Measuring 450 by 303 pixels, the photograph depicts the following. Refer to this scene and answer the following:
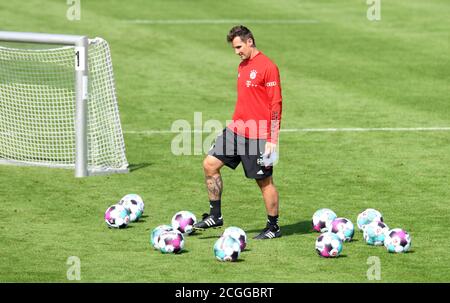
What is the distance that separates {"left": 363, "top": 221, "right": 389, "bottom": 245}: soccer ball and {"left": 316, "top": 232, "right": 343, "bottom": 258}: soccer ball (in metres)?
0.75

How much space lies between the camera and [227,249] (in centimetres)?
1452

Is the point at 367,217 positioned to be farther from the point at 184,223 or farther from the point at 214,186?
the point at 184,223

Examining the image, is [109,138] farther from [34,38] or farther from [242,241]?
[242,241]

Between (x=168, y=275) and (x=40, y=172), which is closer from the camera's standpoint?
(x=168, y=275)

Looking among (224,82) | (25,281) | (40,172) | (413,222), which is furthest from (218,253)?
(224,82)

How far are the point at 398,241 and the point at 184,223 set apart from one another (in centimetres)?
285

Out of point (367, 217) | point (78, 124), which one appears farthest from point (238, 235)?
point (78, 124)

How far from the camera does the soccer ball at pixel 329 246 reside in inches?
578

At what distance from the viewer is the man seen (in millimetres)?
15422

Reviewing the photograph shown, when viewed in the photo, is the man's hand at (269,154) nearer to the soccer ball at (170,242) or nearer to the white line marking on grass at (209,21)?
the soccer ball at (170,242)

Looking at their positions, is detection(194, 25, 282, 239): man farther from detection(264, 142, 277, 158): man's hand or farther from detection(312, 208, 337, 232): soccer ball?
detection(312, 208, 337, 232): soccer ball

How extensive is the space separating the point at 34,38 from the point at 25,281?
6932 millimetres

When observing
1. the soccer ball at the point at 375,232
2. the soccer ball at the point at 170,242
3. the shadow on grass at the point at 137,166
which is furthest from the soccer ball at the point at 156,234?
the shadow on grass at the point at 137,166

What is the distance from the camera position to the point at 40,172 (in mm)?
20297
